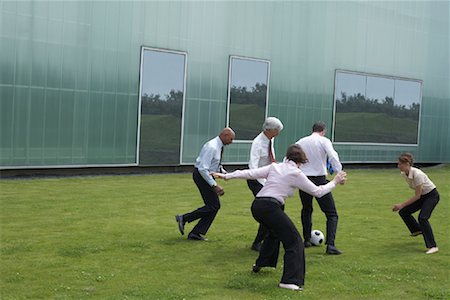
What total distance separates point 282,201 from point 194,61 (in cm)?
1600

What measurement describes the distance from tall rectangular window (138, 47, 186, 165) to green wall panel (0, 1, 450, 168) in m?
0.30

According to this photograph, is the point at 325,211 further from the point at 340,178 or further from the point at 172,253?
the point at 172,253

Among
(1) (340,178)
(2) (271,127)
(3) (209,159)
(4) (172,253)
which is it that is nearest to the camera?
(1) (340,178)

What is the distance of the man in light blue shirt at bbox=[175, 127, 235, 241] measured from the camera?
34.8ft

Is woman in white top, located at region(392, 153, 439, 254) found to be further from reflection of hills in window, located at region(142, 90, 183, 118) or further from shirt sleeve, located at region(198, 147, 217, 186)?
reflection of hills in window, located at region(142, 90, 183, 118)

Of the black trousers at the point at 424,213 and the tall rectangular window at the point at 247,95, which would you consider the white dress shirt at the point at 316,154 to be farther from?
the tall rectangular window at the point at 247,95

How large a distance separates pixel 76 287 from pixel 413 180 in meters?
5.61

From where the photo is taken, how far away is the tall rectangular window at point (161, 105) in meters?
22.8

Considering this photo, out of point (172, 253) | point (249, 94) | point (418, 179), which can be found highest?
point (249, 94)

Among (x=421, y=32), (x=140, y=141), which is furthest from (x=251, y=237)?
(x=421, y=32)

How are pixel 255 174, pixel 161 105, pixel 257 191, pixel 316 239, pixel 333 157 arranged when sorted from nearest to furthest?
pixel 255 174, pixel 333 157, pixel 257 191, pixel 316 239, pixel 161 105

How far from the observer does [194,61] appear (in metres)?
23.9

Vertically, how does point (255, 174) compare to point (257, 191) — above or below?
above

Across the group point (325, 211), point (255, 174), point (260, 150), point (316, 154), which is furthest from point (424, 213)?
point (255, 174)
